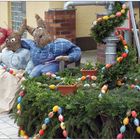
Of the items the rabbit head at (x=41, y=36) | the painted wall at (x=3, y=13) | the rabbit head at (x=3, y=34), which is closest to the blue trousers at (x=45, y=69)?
the rabbit head at (x=41, y=36)

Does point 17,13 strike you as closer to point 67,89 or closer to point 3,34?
point 3,34

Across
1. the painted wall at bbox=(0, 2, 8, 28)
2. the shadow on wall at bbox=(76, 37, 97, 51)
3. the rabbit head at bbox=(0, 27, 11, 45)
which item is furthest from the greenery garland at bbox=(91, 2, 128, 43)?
the painted wall at bbox=(0, 2, 8, 28)

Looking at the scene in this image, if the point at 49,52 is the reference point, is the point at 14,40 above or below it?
above

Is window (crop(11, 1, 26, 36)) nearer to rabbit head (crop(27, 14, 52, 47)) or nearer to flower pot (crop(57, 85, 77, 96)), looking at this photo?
rabbit head (crop(27, 14, 52, 47))

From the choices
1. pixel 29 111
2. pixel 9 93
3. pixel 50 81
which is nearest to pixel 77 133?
pixel 29 111

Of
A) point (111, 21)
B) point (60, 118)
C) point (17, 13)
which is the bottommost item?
point (60, 118)

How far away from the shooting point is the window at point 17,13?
13.2m

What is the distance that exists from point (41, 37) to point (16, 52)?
80 cm

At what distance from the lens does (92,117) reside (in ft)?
15.8

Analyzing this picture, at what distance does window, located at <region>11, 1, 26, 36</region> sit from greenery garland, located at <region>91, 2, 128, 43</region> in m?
7.72

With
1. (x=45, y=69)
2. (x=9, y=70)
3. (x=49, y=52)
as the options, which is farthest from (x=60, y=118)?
(x=9, y=70)

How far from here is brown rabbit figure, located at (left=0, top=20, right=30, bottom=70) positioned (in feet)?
23.9

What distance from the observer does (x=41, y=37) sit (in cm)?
672

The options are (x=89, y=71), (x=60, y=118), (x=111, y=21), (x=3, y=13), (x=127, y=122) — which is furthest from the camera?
(x=3, y=13)
